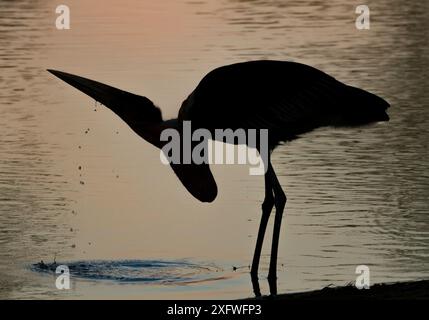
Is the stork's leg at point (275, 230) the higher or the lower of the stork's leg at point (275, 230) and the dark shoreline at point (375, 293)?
the higher

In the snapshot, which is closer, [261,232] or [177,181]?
[261,232]

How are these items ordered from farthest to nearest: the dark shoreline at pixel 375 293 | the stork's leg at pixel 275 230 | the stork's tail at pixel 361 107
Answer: the stork's tail at pixel 361 107 < the stork's leg at pixel 275 230 < the dark shoreline at pixel 375 293

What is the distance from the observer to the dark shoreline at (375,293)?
722 centimetres

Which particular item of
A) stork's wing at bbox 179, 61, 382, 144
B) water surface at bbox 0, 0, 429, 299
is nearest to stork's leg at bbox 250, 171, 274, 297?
water surface at bbox 0, 0, 429, 299

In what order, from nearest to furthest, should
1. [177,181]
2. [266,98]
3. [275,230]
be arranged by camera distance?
[275,230] < [266,98] < [177,181]

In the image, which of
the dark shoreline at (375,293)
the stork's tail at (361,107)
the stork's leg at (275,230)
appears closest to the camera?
the dark shoreline at (375,293)

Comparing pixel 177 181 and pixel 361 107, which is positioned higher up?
pixel 361 107

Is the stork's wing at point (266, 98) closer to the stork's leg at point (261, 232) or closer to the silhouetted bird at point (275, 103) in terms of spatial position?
the silhouetted bird at point (275, 103)

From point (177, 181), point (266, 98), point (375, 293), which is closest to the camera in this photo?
point (375, 293)

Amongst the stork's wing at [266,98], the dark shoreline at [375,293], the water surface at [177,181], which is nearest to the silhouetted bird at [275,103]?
the stork's wing at [266,98]

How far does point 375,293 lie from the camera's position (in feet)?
24.0

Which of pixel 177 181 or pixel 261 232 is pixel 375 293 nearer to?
pixel 261 232

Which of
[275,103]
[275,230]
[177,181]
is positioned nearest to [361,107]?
[275,103]
